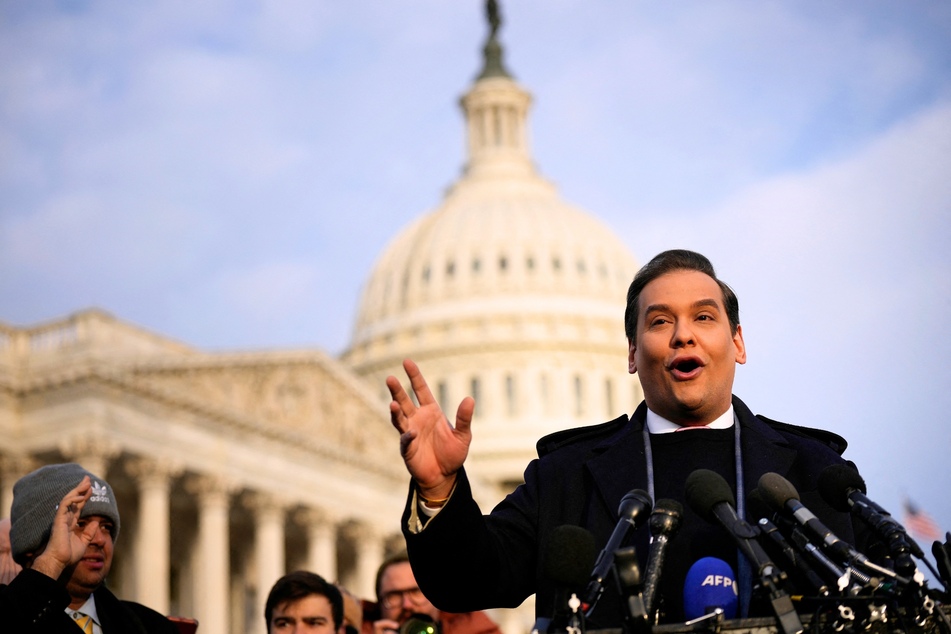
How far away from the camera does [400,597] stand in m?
10.6

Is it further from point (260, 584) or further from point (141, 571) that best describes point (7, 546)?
point (260, 584)

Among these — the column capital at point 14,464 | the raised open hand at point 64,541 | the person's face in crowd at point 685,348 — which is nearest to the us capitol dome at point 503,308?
the column capital at point 14,464

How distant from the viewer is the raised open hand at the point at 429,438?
509cm

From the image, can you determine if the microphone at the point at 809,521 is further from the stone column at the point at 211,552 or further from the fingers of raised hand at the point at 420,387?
the stone column at the point at 211,552

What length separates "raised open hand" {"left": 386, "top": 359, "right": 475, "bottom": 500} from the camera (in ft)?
16.7

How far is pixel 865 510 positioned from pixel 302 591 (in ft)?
16.0

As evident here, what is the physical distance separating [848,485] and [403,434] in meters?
1.39

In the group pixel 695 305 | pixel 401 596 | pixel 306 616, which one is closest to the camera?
pixel 695 305

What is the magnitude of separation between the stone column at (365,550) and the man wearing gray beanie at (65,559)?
5351cm

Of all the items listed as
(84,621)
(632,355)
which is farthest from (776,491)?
(84,621)

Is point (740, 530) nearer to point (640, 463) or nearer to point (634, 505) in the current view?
point (634, 505)

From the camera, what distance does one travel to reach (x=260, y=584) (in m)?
54.7

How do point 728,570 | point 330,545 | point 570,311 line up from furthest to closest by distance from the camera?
point 570,311 → point 330,545 → point 728,570

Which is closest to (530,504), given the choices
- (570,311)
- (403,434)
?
(403,434)
